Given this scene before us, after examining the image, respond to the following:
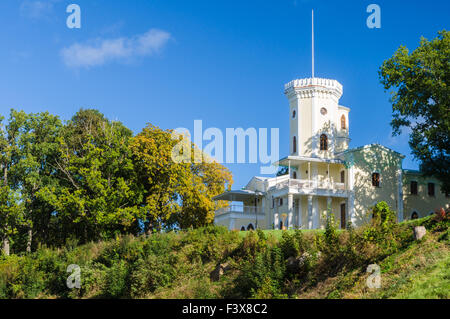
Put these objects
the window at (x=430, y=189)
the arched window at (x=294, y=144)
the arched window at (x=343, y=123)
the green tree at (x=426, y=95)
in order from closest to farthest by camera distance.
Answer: the green tree at (x=426, y=95), the arched window at (x=294, y=144), the window at (x=430, y=189), the arched window at (x=343, y=123)

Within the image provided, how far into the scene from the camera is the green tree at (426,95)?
38156 mm

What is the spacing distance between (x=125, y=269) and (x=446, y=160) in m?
23.6

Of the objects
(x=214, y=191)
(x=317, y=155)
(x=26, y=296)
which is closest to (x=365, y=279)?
(x=26, y=296)

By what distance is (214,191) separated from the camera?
1964 inches

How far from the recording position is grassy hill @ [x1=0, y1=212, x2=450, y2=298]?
19922 mm

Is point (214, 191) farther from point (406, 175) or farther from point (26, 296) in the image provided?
point (26, 296)

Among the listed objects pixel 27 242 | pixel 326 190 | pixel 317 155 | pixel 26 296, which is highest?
pixel 317 155

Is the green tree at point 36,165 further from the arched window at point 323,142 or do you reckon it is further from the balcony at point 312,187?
the arched window at point 323,142

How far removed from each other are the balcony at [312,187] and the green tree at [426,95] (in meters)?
6.24

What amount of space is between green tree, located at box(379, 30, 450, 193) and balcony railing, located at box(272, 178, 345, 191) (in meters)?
6.28

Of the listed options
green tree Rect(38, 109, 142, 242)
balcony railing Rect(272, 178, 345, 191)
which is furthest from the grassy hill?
balcony railing Rect(272, 178, 345, 191)

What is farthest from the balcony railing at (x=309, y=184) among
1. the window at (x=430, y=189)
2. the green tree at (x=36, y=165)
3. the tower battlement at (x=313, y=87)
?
the green tree at (x=36, y=165)

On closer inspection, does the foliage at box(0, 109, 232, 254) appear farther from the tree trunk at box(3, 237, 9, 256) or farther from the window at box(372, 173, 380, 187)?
the window at box(372, 173, 380, 187)

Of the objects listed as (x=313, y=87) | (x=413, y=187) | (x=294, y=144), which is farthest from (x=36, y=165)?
(x=413, y=187)
